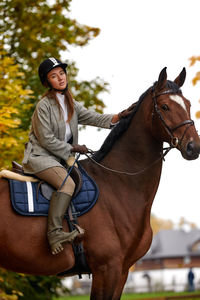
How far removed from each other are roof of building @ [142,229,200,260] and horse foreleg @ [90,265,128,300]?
74.1 m

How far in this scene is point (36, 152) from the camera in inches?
207

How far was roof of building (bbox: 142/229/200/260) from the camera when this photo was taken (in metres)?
78.7

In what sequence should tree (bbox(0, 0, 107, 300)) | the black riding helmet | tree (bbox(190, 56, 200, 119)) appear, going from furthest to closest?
1. tree (bbox(0, 0, 107, 300))
2. tree (bbox(190, 56, 200, 119))
3. the black riding helmet

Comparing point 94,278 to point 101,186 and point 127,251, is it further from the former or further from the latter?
point 101,186

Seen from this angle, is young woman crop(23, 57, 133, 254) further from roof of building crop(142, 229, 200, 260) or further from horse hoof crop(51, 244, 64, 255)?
roof of building crop(142, 229, 200, 260)

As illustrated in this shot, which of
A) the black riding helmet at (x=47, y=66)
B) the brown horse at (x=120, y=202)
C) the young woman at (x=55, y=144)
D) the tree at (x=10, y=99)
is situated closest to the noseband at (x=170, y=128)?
the brown horse at (x=120, y=202)

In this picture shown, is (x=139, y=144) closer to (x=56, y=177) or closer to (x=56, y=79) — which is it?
(x=56, y=177)

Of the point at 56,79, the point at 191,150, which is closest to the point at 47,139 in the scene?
the point at 56,79

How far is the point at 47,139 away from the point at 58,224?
3.06ft

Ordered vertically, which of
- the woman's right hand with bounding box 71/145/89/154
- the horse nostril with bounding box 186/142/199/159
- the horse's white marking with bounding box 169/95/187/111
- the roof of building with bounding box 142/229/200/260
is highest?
the horse's white marking with bounding box 169/95/187/111

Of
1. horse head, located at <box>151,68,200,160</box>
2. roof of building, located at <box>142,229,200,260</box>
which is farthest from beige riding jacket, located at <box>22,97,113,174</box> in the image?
roof of building, located at <box>142,229,200,260</box>

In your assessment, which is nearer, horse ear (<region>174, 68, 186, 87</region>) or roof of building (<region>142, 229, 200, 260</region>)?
horse ear (<region>174, 68, 186, 87</region>)

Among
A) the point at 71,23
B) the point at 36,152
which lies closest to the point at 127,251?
the point at 36,152

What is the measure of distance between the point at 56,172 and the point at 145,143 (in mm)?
1052
